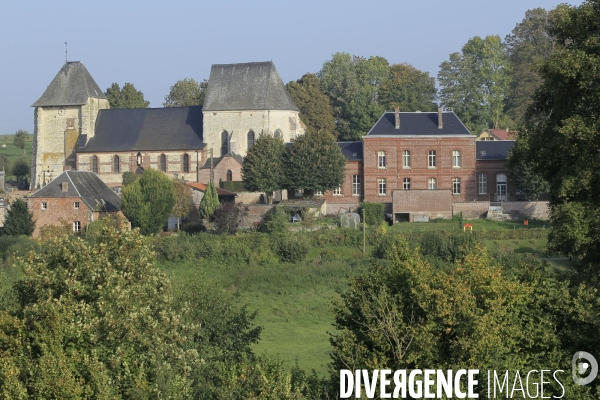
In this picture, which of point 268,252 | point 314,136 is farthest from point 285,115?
point 268,252

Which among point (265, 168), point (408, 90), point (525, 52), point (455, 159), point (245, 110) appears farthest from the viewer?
point (525, 52)

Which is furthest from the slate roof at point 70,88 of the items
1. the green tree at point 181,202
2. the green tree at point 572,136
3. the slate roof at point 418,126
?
the green tree at point 572,136

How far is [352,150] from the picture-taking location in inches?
2197

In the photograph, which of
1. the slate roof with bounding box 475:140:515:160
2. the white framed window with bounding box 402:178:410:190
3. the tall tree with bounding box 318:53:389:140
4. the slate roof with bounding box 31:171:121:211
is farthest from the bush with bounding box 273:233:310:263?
the tall tree with bounding box 318:53:389:140

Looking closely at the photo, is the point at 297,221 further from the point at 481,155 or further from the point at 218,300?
the point at 218,300

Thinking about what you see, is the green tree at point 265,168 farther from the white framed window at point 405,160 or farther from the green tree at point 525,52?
the green tree at point 525,52

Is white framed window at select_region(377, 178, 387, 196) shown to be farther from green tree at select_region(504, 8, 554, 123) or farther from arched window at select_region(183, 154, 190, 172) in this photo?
green tree at select_region(504, 8, 554, 123)

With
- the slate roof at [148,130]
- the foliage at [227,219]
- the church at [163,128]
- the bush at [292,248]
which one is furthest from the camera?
the slate roof at [148,130]

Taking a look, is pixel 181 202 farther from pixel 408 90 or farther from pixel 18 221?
pixel 408 90

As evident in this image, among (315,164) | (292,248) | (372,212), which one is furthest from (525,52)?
(292,248)

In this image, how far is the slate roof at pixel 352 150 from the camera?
181 feet

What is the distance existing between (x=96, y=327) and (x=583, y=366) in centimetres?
848

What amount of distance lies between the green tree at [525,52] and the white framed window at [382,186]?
22783mm

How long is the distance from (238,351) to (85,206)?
2852cm
